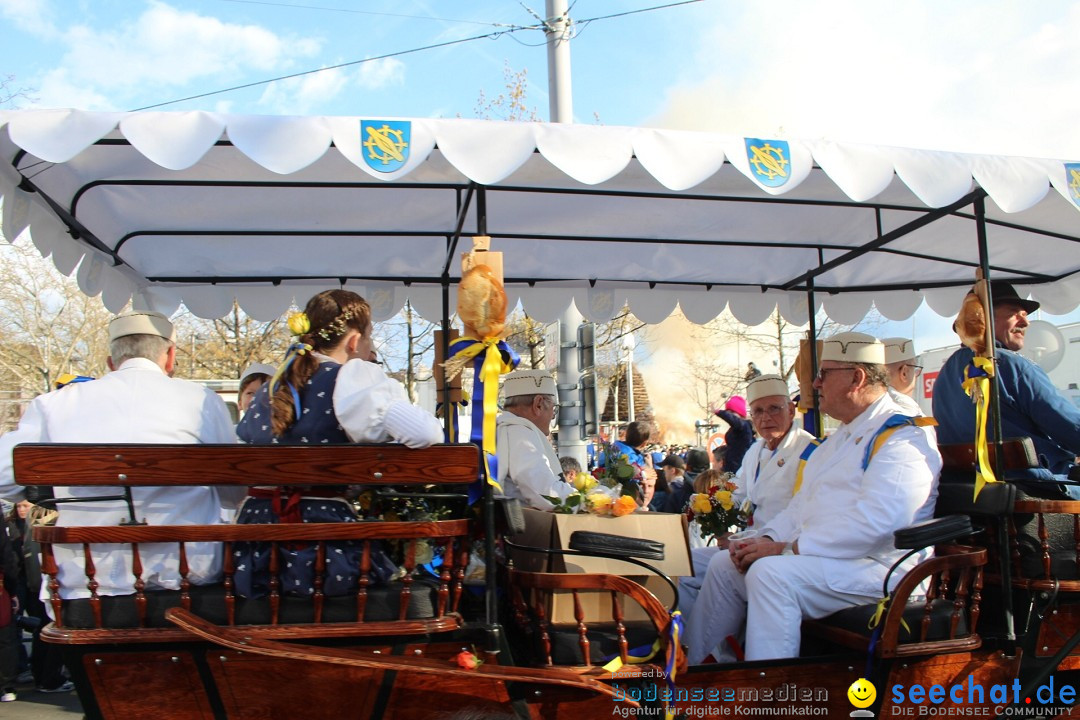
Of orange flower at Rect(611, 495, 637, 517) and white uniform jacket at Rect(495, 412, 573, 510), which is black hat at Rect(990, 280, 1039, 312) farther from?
white uniform jacket at Rect(495, 412, 573, 510)

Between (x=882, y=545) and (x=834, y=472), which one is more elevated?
(x=834, y=472)

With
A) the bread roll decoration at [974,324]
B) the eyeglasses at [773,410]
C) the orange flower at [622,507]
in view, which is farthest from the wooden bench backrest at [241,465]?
the eyeglasses at [773,410]

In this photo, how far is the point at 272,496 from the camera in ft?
9.26

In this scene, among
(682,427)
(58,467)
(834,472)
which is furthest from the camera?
(682,427)

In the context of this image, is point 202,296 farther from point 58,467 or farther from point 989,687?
point 989,687

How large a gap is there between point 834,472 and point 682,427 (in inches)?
1910

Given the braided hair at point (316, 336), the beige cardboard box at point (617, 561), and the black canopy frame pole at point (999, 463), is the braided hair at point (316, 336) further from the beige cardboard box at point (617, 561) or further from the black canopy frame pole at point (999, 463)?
the black canopy frame pole at point (999, 463)

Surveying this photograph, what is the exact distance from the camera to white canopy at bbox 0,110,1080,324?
116 inches

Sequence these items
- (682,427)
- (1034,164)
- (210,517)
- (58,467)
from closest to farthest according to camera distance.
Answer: (58,467) < (210,517) < (1034,164) < (682,427)

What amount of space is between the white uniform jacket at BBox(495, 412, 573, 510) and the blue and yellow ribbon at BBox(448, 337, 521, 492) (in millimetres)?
1014

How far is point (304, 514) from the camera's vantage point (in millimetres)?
2756

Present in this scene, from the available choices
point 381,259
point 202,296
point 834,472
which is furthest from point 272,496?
point 202,296

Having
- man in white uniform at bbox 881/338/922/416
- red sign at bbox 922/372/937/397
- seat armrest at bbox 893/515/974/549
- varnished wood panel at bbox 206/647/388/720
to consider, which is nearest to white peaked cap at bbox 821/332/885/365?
seat armrest at bbox 893/515/974/549

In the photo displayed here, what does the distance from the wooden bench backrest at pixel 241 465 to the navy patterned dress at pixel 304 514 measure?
0.44ft
